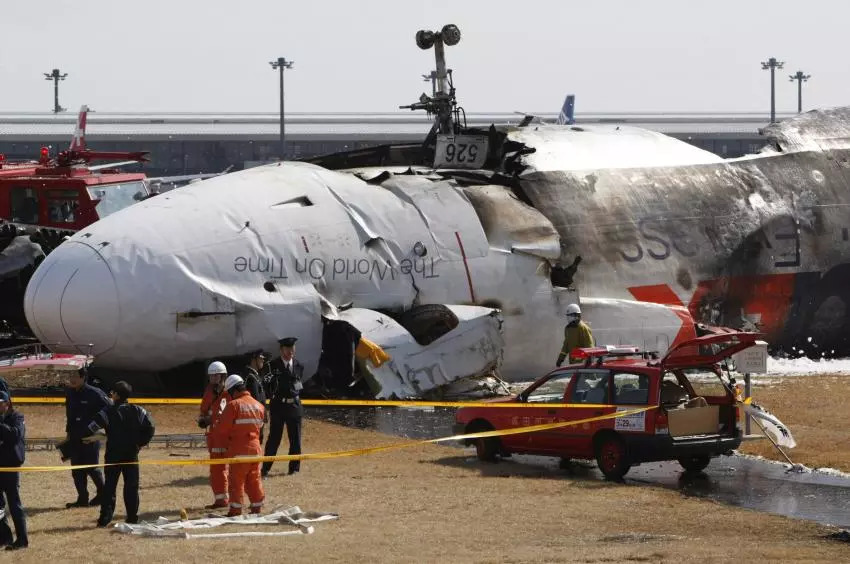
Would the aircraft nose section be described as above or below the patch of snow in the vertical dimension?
above

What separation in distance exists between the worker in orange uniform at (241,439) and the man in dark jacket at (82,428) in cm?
136

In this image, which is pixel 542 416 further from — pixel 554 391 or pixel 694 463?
pixel 694 463

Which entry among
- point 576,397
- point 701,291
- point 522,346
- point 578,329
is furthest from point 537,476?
point 701,291

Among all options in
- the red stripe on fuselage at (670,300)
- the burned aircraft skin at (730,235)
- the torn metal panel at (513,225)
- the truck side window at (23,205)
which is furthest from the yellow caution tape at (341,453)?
the truck side window at (23,205)

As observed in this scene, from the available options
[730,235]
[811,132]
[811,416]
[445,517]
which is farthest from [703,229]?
[445,517]

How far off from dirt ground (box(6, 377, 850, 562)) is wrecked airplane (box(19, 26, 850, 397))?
9.60 feet

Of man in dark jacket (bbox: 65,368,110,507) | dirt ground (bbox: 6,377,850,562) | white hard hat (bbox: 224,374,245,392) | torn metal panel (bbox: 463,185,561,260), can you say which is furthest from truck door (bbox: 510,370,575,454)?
torn metal panel (bbox: 463,185,561,260)

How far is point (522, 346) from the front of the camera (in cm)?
2672

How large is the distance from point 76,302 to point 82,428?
22.2 feet

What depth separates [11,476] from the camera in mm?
14789

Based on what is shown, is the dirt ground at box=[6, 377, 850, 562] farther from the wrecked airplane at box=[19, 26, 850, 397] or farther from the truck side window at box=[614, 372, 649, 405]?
the wrecked airplane at box=[19, 26, 850, 397]

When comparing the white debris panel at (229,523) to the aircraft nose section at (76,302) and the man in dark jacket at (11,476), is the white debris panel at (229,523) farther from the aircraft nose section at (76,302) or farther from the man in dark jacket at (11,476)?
the aircraft nose section at (76,302)

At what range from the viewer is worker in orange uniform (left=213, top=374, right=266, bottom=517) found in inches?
639

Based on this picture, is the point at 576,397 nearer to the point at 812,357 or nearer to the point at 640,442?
the point at 640,442
